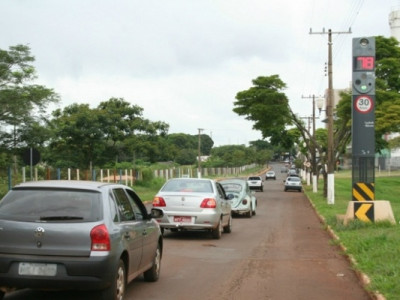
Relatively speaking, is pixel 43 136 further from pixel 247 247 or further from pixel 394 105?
pixel 394 105

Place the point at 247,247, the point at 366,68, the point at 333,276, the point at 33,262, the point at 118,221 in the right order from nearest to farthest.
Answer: the point at 33,262 → the point at 118,221 → the point at 333,276 → the point at 247,247 → the point at 366,68

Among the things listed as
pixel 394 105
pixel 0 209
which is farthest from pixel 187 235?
pixel 394 105

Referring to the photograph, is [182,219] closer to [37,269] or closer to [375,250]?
[375,250]

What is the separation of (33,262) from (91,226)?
0.75 meters

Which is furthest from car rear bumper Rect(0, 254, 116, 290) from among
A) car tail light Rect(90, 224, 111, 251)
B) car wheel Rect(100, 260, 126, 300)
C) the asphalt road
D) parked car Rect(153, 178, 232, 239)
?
parked car Rect(153, 178, 232, 239)

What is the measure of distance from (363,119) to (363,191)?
87.4 inches

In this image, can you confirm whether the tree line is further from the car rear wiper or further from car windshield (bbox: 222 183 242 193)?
the car rear wiper

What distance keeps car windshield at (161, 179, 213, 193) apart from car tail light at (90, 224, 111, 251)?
861 cm

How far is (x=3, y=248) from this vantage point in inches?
268

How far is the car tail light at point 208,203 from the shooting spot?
15.2 meters

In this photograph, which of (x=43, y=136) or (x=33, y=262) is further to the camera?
(x=43, y=136)

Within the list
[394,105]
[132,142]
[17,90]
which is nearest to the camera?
[17,90]

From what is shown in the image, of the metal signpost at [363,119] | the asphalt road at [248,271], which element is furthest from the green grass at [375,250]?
the metal signpost at [363,119]

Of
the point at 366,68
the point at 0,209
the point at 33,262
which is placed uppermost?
the point at 366,68
